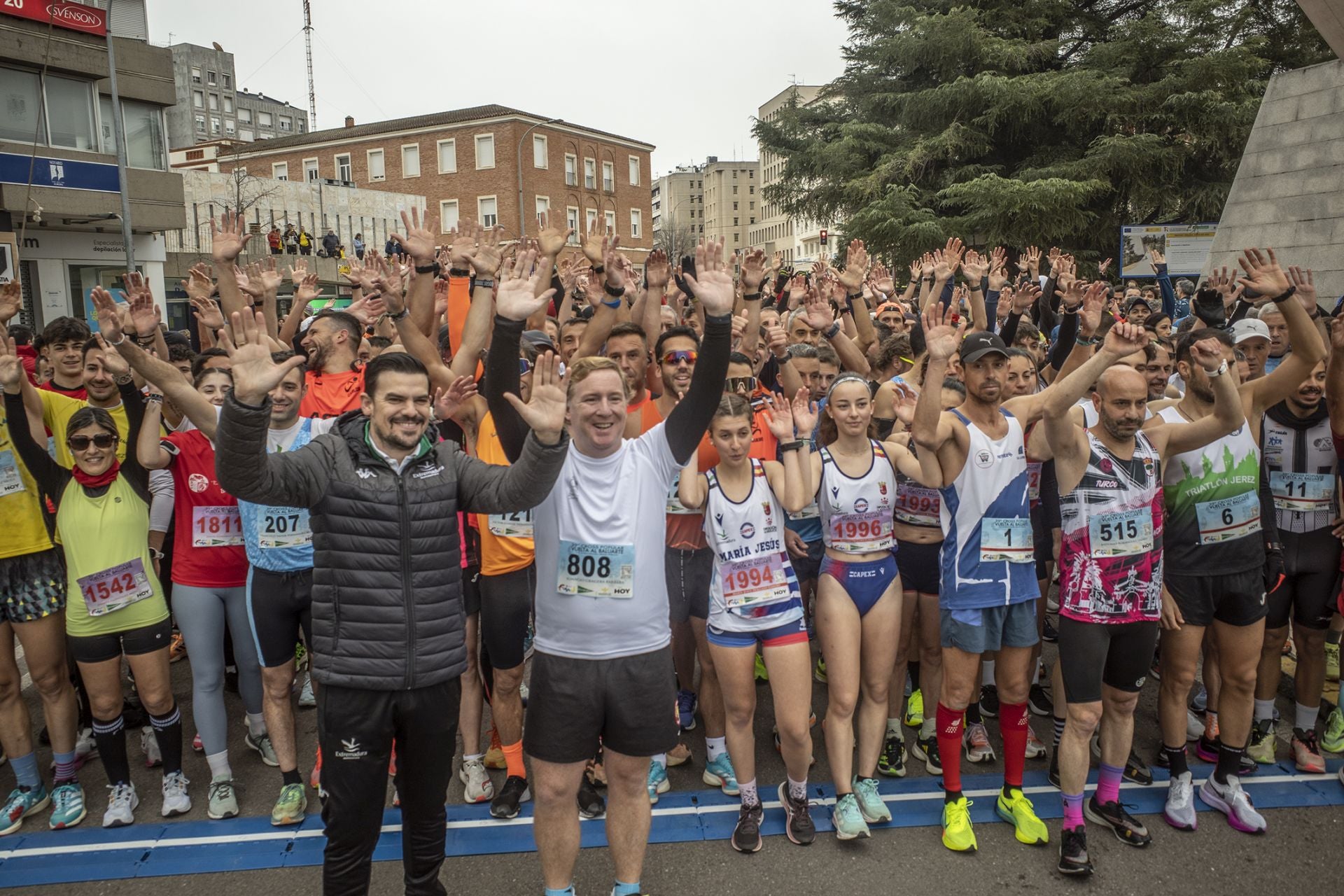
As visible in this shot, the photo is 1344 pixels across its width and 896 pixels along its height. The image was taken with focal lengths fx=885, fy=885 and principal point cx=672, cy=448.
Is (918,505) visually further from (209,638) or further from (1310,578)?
(209,638)

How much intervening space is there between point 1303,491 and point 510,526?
164 inches

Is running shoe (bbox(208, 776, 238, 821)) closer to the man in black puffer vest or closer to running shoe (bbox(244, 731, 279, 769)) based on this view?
running shoe (bbox(244, 731, 279, 769))

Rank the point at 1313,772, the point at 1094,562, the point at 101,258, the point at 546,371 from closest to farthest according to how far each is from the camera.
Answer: the point at 546,371, the point at 1094,562, the point at 1313,772, the point at 101,258

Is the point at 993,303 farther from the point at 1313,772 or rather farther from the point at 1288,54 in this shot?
the point at 1288,54

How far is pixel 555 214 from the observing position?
54500 millimetres

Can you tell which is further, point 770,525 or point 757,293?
point 757,293

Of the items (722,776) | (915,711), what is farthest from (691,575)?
(915,711)

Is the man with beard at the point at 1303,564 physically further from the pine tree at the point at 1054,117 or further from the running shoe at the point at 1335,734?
the pine tree at the point at 1054,117

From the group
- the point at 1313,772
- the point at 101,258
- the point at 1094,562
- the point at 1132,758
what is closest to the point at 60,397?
the point at 1094,562

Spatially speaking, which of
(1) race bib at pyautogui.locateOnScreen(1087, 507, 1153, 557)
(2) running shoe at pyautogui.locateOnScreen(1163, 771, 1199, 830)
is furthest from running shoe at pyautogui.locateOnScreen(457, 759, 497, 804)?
(2) running shoe at pyautogui.locateOnScreen(1163, 771, 1199, 830)

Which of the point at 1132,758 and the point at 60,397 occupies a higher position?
the point at 60,397

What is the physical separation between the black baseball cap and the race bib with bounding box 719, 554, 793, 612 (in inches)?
50.8

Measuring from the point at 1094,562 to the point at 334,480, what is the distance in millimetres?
3183

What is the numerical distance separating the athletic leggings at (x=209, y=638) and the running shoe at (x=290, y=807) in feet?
1.46
